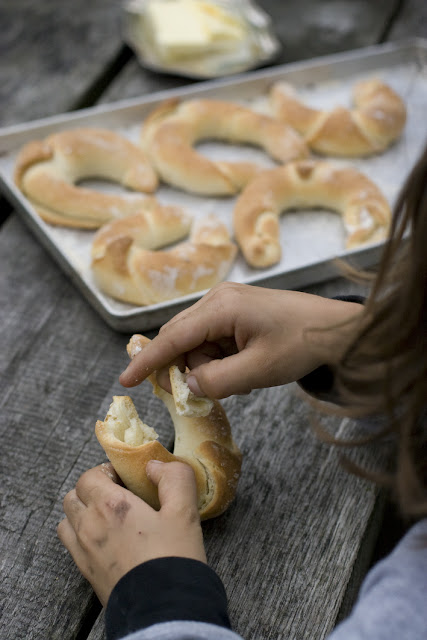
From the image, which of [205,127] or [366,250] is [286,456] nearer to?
[366,250]

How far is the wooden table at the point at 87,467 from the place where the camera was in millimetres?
729

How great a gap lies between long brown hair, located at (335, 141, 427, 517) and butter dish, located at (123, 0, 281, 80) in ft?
3.83

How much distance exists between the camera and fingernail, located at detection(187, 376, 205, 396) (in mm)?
775

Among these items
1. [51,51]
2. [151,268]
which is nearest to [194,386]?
[151,268]

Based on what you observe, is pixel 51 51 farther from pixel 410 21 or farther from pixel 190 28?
pixel 410 21

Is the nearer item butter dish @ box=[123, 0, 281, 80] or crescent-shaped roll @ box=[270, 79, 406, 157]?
crescent-shaped roll @ box=[270, 79, 406, 157]

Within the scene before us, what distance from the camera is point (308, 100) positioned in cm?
159

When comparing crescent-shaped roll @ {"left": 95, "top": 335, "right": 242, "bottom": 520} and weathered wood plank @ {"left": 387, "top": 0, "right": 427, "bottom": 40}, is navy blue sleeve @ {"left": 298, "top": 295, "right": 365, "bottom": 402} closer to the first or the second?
crescent-shaped roll @ {"left": 95, "top": 335, "right": 242, "bottom": 520}

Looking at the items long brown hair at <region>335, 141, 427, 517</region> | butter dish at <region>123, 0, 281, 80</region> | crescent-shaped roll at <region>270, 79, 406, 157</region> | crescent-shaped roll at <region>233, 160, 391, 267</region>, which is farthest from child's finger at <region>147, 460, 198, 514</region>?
butter dish at <region>123, 0, 281, 80</region>

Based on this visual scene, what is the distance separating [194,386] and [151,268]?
0.35 metres

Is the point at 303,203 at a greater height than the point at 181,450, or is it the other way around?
the point at 181,450

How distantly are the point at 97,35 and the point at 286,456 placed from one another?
1.42m

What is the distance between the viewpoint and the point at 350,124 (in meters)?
1.40

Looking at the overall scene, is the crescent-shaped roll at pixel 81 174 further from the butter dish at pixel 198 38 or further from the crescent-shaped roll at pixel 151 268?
the butter dish at pixel 198 38
